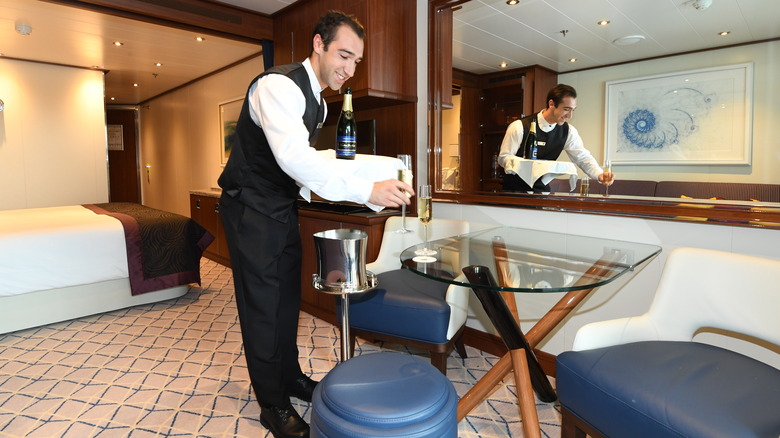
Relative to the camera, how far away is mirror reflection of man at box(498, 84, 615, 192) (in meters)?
2.50

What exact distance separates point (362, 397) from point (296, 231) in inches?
40.8

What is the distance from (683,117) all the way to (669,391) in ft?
4.53

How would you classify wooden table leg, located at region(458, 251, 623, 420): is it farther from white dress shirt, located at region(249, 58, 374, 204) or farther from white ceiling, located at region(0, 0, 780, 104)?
white ceiling, located at region(0, 0, 780, 104)

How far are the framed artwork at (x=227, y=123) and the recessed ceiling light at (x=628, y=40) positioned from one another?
15.1ft

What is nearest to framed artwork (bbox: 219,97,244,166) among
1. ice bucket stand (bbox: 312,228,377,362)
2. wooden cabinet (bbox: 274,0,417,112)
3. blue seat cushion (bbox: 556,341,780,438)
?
wooden cabinet (bbox: 274,0,417,112)

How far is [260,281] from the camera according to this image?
1922mm

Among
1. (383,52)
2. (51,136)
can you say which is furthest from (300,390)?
(51,136)

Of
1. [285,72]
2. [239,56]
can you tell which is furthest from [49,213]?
[285,72]

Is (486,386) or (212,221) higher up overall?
(212,221)

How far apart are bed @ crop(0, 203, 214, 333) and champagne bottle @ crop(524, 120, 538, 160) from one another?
3.07m

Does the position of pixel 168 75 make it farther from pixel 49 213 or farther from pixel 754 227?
pixel 754 227

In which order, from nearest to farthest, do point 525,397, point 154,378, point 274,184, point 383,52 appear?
point 525,397 → point 274,184 → point 154,378 → point 383,52

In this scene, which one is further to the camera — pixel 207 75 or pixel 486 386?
pixel 207 75

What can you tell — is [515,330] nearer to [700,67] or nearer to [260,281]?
[260,281]
